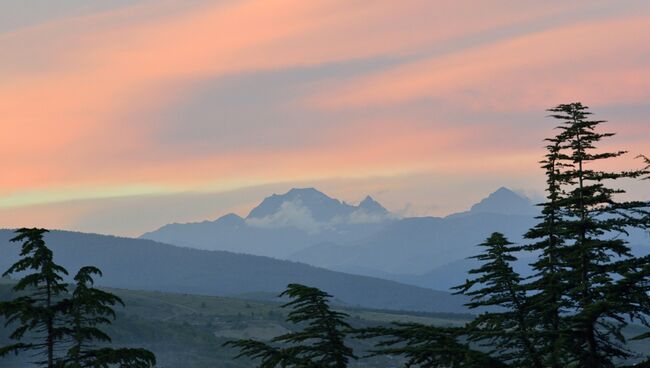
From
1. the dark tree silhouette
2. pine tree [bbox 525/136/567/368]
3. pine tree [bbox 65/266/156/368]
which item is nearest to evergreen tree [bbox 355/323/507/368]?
pine tree [bbox 525/136/567/368]

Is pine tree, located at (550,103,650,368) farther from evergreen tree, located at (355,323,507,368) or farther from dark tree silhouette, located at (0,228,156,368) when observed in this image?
dark tree silhouette, located at (0,228,156,368)

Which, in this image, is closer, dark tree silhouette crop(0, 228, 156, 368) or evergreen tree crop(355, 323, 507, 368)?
evergreen tree crop(355, 323, 507, 368)

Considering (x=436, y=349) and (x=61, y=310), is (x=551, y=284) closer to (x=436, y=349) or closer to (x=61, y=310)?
(x=436, y=349)

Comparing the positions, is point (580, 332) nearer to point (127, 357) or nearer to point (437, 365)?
point (437, 365)

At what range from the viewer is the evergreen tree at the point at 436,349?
48.2ft

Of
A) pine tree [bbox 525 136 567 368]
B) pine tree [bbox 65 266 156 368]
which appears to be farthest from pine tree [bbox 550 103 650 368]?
pine tree [bbox 65 266 156 368]

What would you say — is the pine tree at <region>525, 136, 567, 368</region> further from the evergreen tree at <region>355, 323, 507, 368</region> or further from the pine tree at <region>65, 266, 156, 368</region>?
the pine tree at <region>65, 266, 156, 368</region>

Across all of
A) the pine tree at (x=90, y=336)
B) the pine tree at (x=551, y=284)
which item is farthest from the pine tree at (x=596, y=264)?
the pine tree at (x=90, y=336)

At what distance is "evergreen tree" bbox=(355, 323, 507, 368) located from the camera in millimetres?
14695

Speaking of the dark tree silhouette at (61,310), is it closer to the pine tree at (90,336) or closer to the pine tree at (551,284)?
the pine tree at (90,336)

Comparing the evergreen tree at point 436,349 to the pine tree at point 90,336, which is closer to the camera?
the evergreen tree at point 436,349

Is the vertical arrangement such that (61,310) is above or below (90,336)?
above

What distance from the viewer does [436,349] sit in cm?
A: 1484

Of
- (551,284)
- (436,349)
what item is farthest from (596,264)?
(436,349)
